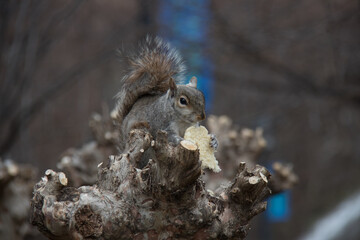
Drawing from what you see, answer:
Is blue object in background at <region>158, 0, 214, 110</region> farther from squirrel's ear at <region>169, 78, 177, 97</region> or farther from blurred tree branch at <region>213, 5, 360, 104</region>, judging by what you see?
squirrel's ear at <region>169, 78, 177, 97</region>

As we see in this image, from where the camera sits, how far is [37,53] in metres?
2.96

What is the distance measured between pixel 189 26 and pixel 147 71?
6.79ft

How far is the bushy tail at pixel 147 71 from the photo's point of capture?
159 centimetres

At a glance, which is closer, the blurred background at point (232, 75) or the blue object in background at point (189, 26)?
the blurred background at point (232, 75)

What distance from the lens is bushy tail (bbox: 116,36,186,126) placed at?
1.59 metres

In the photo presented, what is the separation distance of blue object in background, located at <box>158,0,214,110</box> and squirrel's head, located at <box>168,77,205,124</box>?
1903 mm

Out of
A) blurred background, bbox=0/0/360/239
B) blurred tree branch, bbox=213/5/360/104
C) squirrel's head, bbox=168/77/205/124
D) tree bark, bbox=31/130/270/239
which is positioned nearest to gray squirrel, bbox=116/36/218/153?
squirrel's head, bbox=168/77/205/124

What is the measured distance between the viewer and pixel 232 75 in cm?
427

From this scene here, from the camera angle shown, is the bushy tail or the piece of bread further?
the bushy tail

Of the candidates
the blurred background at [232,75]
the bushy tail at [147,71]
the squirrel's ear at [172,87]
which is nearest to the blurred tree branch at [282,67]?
the blurred background at [232,75]

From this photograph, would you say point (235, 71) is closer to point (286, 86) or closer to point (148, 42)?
point (286, 86)

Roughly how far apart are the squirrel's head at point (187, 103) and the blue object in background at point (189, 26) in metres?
1.90

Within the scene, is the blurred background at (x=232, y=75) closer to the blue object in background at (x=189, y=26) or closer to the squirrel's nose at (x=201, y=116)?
the blue object in background at (x=189, y=26)

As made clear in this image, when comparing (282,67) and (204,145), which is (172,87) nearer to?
(204,145)
